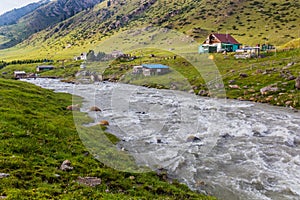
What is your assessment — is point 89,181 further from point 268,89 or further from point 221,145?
point 268,89

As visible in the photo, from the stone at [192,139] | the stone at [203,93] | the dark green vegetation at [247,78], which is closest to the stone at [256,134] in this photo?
the stone at [192,139]

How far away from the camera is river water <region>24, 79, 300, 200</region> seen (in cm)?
1762

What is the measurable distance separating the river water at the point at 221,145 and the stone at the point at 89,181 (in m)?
5.59

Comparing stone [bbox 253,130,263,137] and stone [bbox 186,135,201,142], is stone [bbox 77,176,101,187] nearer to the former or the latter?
stone [bbox 186,135,201,142]

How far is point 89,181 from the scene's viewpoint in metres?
15.1

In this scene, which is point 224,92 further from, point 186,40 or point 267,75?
point 186,40

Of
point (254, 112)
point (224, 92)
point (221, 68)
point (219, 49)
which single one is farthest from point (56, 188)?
point (219, 49)

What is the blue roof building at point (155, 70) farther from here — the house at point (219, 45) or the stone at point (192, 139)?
the stone at point (192, 139)

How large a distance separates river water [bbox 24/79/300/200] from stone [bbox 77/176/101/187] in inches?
220

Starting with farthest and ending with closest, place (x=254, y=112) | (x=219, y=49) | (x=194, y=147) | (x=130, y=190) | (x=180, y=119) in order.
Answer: (x=219, y=49), (x=254, y=112), (x=180, y=119), (x=194, y=147), (x=130, y=190)

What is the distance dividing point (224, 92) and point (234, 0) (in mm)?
171379

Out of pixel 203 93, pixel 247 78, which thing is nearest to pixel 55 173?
pixel 203 93

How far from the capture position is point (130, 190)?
596 inches

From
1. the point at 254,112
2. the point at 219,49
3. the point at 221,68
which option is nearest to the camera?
the point at 254,112
